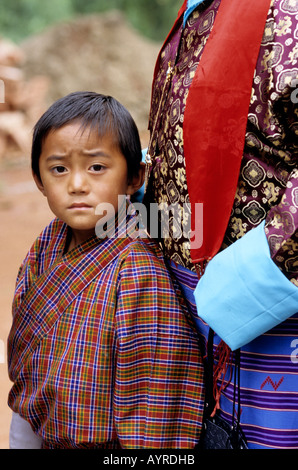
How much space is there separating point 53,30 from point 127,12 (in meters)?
1.97

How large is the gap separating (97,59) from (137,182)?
10.2m

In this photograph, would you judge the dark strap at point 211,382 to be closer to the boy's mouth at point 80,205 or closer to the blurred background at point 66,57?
the boy's mouth at point 80,205

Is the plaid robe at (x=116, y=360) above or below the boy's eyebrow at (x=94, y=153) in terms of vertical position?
below

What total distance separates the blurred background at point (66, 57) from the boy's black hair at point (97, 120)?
240 inches

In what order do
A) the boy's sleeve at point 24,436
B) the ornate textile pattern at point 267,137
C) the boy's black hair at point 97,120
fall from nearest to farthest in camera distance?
the ornate textile pattern at point 267,137, the boy's black hair at point 97,120, the boy's sleeve at point 24,436

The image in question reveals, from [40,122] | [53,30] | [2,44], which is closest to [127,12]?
[53,30]

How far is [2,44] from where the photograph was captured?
920cm

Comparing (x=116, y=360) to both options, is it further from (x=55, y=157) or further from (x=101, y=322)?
(x=55, y=157)

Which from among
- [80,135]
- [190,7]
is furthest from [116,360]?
[190,7]

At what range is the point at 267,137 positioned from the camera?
4.30ft

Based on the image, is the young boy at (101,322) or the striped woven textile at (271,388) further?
the young boy at (101,322)

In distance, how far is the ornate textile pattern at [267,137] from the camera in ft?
4.16

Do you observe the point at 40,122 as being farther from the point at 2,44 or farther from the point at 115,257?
the point at 2,44

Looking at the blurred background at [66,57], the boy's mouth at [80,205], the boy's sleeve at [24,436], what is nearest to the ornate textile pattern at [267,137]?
the boy's mouth at [80,205]
